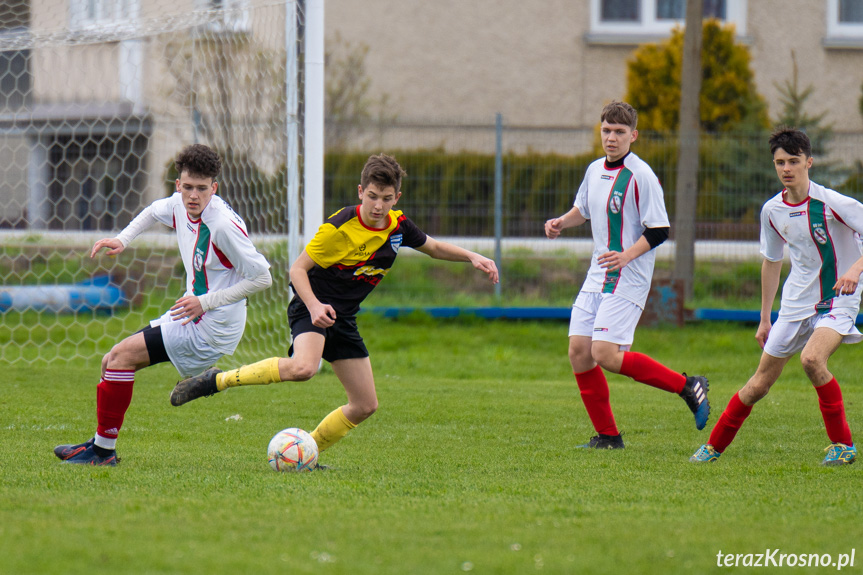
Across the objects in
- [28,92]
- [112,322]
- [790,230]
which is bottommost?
[112,322]

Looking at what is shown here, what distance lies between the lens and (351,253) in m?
5.34

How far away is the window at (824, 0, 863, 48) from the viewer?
1962cm

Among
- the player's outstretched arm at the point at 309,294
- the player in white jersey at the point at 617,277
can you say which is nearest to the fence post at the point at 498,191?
the player in white jersey at the point at 617,277

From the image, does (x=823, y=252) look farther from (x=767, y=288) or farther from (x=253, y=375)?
(x=253, y=375)

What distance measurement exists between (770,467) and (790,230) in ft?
4.46

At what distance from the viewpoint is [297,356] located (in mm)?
5168

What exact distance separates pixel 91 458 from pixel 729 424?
144 inches

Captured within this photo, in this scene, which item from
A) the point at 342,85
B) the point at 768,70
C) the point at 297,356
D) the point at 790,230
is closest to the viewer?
the point at 297,356

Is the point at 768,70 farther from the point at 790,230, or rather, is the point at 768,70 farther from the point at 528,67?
the point at 790,230

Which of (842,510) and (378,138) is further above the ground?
(378,138)

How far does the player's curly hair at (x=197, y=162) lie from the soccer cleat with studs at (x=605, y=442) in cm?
292

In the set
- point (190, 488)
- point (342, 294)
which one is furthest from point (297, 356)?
point (190, 488)

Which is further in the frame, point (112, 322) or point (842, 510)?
point (112, 322)

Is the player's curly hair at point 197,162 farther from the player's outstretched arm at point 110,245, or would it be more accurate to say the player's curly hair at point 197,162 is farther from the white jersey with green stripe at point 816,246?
the white jersey with green stripe at point 816,246
